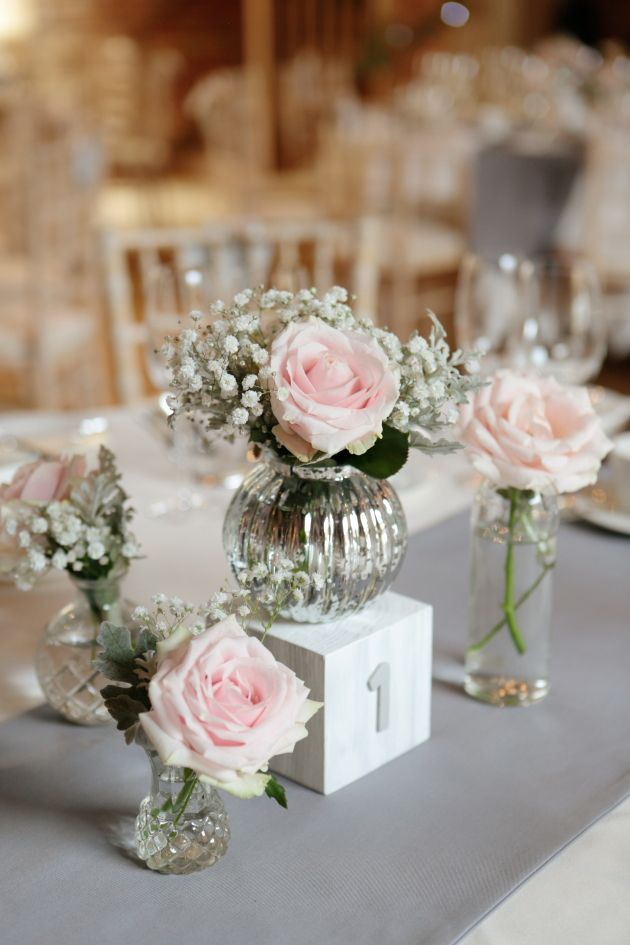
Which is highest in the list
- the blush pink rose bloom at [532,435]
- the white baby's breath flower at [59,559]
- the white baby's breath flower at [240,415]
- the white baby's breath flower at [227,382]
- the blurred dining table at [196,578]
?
the white baby's breath flower at [227,382]

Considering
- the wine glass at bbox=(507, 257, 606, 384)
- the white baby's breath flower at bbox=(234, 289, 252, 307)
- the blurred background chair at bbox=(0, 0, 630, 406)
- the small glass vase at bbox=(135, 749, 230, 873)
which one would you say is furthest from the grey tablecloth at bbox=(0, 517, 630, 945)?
the blurred background chair at bbox=(0, 0, 630, 406)

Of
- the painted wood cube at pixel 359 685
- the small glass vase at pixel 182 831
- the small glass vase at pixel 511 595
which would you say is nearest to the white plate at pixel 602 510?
the small glass vase at pixel 511 595

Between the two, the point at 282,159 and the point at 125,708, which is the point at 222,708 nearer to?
the point at 125,708

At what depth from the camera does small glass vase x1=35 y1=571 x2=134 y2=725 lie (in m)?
0.95

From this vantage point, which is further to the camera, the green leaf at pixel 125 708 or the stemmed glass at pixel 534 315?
the stemmed glass at pixel 534 315

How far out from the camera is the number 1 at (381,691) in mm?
880

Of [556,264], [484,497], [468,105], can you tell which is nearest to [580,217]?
[468,105]

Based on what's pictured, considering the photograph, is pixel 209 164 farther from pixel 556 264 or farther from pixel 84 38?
pixel 556 264

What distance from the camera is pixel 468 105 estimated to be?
19.3 feet

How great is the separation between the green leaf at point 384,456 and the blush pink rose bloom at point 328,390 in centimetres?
3

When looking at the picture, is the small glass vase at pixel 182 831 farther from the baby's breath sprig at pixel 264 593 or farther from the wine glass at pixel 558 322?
the wine glass at pixel 558 322

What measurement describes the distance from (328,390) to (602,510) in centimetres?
70

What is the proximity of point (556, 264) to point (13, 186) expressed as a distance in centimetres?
345

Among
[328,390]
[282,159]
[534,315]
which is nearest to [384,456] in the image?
[328,390]
